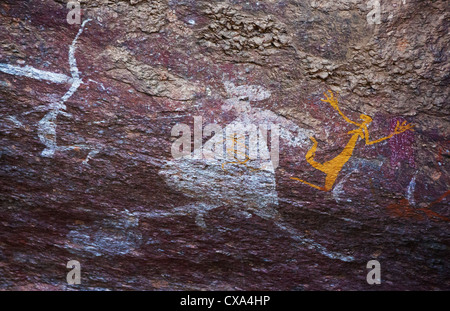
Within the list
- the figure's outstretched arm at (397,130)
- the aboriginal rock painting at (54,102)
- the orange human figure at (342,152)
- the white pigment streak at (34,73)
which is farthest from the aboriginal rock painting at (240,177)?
the white pigment streak at (34,73)

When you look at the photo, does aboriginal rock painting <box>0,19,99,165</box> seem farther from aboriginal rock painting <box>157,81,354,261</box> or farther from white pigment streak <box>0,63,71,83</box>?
aboriginal rock painting <box>157,81,354,261</box>

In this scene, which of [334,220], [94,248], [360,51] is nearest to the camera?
[360,51]

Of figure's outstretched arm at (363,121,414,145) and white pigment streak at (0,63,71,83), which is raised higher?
white pigment streak at (0,63,71,83)

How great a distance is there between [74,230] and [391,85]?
5.10 ft

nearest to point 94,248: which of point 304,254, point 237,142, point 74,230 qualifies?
point 74,230

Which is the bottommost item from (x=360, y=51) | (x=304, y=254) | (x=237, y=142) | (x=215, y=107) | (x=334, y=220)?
(x=304, y=254)

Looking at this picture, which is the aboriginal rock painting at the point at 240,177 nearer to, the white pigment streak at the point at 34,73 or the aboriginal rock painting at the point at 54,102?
the aboriginal rock painting at the point at 54,102

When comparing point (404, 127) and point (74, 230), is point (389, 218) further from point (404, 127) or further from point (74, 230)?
point (74, 230)

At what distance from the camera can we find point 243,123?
1.74m

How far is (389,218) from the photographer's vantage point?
180cm

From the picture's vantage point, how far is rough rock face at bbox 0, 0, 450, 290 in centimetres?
168

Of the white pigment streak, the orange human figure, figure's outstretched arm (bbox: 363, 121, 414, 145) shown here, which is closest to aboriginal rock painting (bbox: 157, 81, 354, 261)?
the orange human figure

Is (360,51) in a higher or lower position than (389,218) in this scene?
higher

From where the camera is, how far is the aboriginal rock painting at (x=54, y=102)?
67.1 inches
